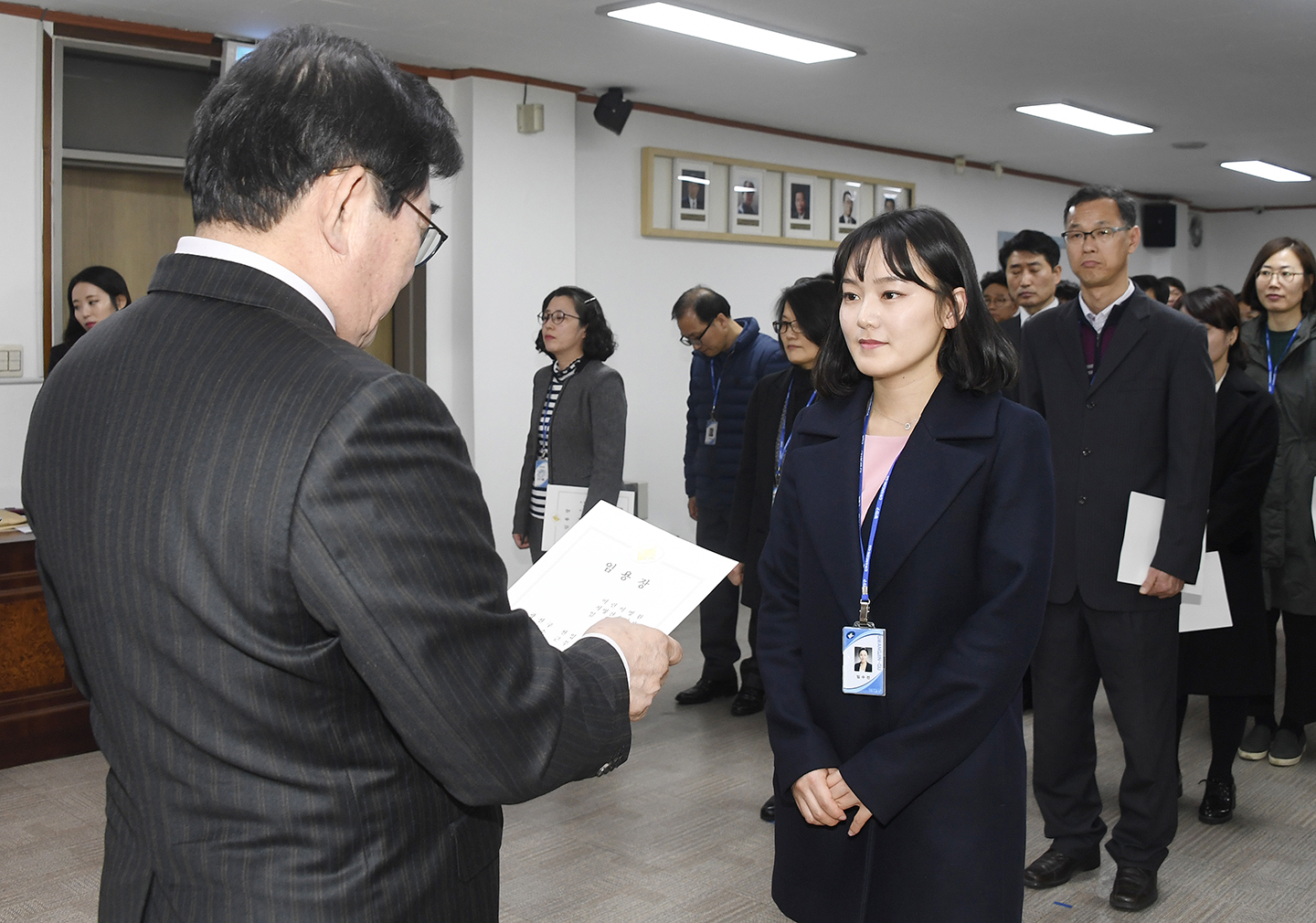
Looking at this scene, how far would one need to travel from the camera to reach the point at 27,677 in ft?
13.6

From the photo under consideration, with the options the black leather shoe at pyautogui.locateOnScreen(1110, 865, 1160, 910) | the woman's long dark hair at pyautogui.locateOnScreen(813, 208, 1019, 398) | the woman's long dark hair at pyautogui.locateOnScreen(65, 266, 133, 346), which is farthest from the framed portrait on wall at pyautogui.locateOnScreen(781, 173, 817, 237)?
the woman's long dark hair at pyautogui.locateOnScreen(813, 208, 1019, 398)

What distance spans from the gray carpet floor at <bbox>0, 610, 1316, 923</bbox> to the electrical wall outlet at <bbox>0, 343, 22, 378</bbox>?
1.68 meters

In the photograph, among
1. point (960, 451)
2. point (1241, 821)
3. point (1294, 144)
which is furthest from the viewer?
point (1294, 144)

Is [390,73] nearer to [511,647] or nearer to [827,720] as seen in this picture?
[511,647]

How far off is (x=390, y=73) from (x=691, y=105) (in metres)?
6.24

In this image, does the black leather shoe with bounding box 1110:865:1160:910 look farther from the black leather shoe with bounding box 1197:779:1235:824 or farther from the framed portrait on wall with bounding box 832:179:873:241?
the framed portrait on wall with bounding box 832:179:873:241

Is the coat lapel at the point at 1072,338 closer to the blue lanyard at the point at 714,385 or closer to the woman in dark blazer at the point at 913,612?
the woman in dark blazer at the point at 913,612

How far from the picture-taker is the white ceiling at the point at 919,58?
4832mm

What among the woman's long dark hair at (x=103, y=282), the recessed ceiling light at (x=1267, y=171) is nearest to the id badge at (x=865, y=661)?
the woman's long dark hair at (x=103, y=282)

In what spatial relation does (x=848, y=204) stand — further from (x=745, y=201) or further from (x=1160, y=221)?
(x=1160, y=221)

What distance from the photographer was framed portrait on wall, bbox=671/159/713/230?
282 inches

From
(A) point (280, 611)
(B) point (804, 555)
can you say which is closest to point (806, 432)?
(B) point (804, 555)

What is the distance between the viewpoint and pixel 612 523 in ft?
5.05

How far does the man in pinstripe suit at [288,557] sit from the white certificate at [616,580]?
0.31 meters
